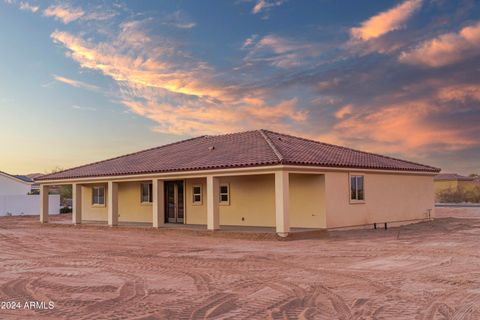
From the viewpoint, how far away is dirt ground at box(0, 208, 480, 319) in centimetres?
841

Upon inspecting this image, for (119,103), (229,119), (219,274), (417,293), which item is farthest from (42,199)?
(417,293)

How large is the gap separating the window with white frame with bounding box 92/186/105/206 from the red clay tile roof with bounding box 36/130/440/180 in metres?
1.42

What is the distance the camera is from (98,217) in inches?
1271

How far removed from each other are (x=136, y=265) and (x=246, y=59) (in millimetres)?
13553

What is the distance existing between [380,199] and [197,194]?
8.83 meters

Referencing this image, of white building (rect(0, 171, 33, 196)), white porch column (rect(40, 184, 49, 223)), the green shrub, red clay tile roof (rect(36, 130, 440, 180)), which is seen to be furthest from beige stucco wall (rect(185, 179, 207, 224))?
the green shrub

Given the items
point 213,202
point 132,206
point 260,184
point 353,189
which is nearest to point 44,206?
point 132,206

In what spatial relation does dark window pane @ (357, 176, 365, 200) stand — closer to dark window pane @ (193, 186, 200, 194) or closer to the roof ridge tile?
the roof ridge tile

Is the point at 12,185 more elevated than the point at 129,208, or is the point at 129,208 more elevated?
the point at 12,185

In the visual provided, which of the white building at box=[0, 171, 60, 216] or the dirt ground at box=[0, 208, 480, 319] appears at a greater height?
the white building at box=[0, 171, 60, 216]

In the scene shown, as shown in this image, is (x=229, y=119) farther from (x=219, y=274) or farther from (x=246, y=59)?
(x=219, y=274)

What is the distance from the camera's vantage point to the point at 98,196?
3244cm

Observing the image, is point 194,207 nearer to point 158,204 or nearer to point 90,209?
point 158,204

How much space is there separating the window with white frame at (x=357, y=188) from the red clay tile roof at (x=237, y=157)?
1.91 ft
